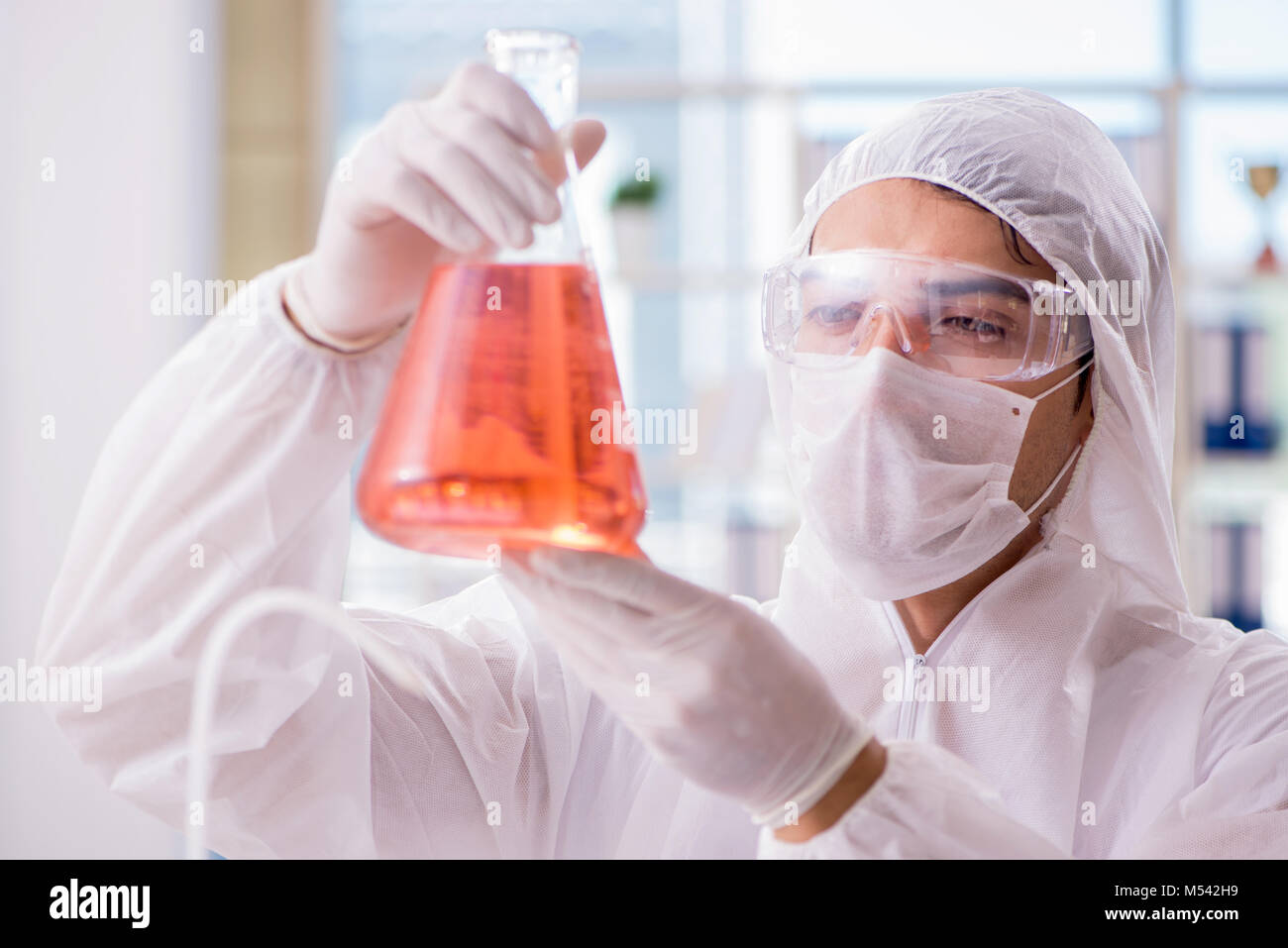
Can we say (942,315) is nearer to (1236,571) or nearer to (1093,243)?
(1093,243)

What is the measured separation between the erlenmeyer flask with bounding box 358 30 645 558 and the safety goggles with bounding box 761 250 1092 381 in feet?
1.57

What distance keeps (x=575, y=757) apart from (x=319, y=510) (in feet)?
1.36

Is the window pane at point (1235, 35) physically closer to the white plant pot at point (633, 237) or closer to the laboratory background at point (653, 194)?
the laboratory background at point (653, 194)

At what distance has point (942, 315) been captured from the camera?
3.48ft

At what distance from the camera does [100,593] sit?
77 centimetres

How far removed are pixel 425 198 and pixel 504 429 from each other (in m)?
0.18

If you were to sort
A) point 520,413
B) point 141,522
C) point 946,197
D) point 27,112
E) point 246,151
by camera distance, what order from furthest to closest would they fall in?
point 246,151 < point 27,112 < point 946,197 < point 141,522 < point 520,413

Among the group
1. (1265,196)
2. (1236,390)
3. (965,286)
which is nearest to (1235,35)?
(1265,196)

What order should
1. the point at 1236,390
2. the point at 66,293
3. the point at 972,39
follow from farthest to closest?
1. the point at 972,39
2. the point at 1236,390
3. the point at 66,293

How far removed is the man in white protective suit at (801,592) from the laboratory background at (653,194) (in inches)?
51.6

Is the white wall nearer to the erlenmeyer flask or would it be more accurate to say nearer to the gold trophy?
the erlenmeyer flask

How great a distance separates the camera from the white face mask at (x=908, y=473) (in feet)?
3.44
